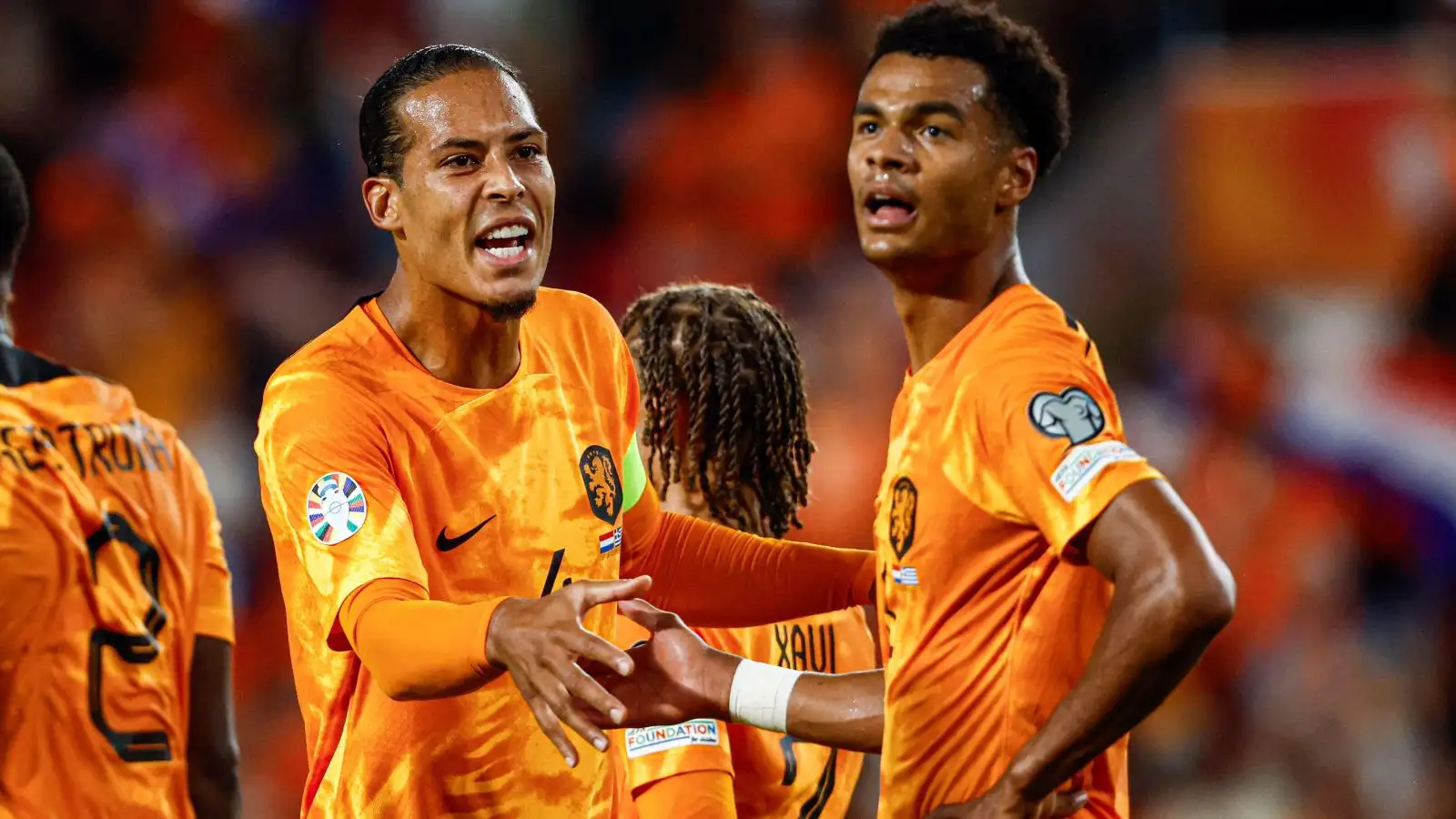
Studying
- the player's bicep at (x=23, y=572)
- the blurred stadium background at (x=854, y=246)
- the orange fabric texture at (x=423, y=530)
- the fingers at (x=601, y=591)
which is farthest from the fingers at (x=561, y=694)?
the blurred stadium background at (x=854, y=246)

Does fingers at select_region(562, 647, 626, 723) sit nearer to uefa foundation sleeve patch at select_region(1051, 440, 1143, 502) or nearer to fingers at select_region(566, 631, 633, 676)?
fingers at select_region(566, 631, 633, 676)

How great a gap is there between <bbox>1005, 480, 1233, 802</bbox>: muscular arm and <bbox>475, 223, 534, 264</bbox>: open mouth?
123 centimetres

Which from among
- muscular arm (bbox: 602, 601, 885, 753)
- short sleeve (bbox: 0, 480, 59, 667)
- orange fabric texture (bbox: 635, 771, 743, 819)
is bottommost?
orange fabric texture (bbox: 635, 771, 743, 819)

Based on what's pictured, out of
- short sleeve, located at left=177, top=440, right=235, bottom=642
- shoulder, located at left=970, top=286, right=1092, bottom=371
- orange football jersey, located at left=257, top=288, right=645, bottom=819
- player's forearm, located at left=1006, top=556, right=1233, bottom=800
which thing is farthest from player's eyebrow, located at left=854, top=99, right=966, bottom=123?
short sleeve, located at left=177, top=440, right=235, bottom=642

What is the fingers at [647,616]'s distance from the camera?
3504 mm

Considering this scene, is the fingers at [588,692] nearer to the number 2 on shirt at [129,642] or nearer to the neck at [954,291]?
the neck at [954,291]

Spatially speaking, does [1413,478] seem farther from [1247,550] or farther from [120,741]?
[120,741]

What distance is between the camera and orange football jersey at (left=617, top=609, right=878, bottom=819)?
368 centimetres

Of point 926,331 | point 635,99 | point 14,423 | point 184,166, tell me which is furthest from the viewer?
point 635,99

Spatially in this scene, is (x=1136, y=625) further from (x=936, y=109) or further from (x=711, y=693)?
(x=936, y=109)

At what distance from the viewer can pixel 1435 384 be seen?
785cm

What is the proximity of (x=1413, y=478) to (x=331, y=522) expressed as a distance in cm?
597

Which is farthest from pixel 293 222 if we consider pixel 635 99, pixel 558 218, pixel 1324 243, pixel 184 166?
pixel 1324 243

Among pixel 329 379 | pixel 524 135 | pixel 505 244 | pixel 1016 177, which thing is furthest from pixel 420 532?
pixel 1016 177
